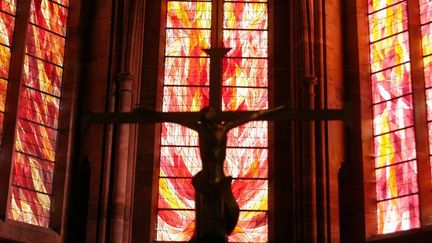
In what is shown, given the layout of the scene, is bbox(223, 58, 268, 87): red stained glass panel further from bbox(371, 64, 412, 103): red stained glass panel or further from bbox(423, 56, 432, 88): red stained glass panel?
bbox(423, 56, 432, 88): red stained glass panel

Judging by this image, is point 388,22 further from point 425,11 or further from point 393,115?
point 393,115

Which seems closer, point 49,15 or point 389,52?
point 389,52

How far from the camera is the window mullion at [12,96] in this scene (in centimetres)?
1903

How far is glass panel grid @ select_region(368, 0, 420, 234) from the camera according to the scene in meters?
19.6

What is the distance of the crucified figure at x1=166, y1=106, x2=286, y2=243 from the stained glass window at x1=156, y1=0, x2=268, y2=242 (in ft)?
16.3

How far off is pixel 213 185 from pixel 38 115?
20.3ft

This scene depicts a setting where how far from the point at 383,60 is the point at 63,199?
5.76 m

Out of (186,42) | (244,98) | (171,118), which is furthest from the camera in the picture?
(186,42)

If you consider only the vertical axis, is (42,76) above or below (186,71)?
below

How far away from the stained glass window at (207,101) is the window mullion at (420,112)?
256cm

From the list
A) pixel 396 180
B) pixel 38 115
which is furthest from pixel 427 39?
pixel 38 115

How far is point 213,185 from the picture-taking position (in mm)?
14766

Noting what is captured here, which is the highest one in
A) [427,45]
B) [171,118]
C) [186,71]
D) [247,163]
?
[427,45]

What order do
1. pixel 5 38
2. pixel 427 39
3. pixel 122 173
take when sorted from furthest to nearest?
pixel 427 39
pixel 5 38
pixel 122 173
